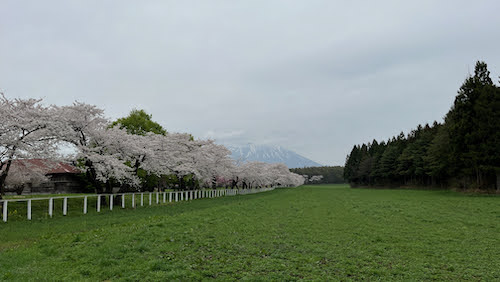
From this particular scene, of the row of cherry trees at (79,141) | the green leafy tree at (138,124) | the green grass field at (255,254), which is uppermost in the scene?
the green leafy tree at (138,124)

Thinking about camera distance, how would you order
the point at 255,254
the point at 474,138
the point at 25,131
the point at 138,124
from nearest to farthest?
the point at 255,254 → the point at 25,131 → the point at 474,138 → the point at 138,124

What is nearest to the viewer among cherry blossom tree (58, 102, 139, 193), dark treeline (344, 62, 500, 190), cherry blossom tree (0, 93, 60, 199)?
cherry blossom tree (0, 93, 60, 199)

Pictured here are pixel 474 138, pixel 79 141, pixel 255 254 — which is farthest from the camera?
pixel 474 138

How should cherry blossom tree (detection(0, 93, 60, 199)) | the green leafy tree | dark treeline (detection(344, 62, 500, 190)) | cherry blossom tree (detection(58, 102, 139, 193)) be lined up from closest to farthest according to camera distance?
cherry blossom tree (detection(0, 93, 60, 199))
cherry blossom tree (detection(58, 102, 139, 193))
dark treeline (detection(344, 62, 500, 190))
the green leafy tree

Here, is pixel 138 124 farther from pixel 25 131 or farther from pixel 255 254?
pixel 255 254

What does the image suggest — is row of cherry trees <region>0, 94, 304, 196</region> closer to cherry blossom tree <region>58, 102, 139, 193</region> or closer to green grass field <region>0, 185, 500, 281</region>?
cherry blossom tree <region>58, 102, 139, 193</region>

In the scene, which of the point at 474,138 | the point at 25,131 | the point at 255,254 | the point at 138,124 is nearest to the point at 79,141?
the point at 25,131

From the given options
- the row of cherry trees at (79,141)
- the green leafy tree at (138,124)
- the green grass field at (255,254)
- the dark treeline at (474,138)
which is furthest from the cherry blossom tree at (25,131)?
the dark treeline at (474,138)

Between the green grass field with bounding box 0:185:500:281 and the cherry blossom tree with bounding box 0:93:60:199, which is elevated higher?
the cherry blossom tree with bounding box 0:93:60:199

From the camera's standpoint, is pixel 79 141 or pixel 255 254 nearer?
pixel 255 254

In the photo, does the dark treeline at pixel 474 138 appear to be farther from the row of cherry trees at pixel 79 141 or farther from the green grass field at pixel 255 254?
the row of cherry trees at pixel 79 141

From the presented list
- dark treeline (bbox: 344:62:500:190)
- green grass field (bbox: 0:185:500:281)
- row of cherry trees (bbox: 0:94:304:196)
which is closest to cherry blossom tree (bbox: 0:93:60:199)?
row of cherry trees (bbox: 0:94:304:196)

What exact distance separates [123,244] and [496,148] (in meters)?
40.9

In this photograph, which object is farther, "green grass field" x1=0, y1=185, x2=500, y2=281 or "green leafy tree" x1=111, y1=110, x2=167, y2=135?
"green leafy tree" x1=111, y1=110, x2=167, y2=135
